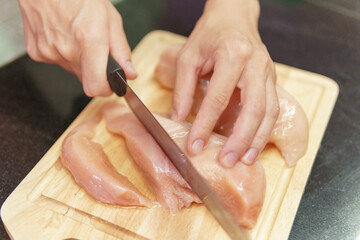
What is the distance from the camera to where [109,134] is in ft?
6.25

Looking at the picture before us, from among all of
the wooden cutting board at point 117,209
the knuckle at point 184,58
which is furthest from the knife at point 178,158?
the knuckle at point 184,58

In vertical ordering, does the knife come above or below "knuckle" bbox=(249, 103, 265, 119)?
below

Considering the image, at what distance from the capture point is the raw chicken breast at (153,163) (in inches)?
64.1

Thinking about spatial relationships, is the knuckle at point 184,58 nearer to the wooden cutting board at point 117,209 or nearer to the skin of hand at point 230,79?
the skin of hand at point 230,79

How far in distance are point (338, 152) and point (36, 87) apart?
5.48 feet

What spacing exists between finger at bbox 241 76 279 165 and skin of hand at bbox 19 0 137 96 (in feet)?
2.11

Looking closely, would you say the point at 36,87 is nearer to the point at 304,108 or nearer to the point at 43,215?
the point at 43,215

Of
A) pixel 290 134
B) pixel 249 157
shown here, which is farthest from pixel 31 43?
pixel 290 134

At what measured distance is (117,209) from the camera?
5.32 feet

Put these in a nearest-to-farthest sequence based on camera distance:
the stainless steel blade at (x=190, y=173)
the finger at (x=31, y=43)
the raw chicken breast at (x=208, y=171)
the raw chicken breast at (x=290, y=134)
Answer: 1. the stainless steel blade at (x=190, y=173)
2. the raw chicken breast at (x=208, y=171)
3. the raw chicken breast at (x=290, y=134)
4. the finger at (x=31, y=43)

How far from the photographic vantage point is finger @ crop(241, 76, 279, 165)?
160 cm

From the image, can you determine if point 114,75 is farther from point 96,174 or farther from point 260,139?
point 260,139

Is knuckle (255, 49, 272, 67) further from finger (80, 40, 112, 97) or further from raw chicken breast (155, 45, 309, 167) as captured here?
finger (80, 40, 112, 97)

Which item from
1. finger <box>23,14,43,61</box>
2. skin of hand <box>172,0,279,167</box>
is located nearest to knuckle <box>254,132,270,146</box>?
skin of hand <box>172,0,279,167</box>
